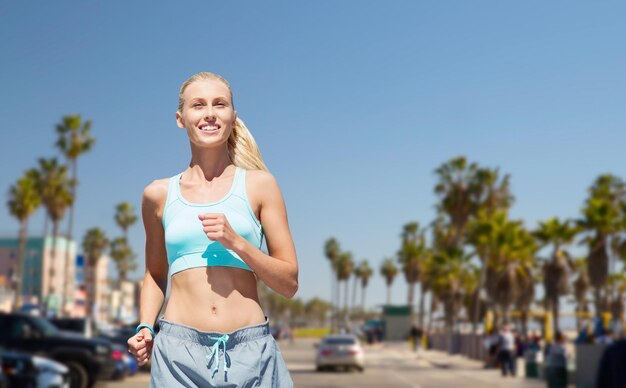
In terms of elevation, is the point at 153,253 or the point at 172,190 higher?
the point at 172,190

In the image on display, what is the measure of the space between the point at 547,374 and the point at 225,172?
26445 millimetres

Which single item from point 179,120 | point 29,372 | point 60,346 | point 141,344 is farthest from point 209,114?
point 60,346

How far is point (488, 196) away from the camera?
7619cm

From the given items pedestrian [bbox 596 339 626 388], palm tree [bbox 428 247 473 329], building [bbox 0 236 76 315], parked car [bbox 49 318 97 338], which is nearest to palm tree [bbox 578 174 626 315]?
palm tree [bbox 428 247 473 329]

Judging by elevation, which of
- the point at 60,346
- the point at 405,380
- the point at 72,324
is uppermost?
the point at 72,324

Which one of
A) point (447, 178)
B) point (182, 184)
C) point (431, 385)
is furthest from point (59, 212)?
point (182, 184)

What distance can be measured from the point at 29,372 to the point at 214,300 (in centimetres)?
1606

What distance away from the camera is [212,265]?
111 inches

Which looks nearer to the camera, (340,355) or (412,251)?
(340,355)

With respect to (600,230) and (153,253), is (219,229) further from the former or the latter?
(600,230)

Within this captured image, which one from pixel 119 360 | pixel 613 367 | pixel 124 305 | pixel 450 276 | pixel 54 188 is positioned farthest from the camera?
pixel 124 305

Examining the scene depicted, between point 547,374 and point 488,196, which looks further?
point 488,196

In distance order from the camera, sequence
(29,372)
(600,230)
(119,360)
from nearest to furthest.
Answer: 1. (29,372)
2. (119,360)
3. (600,230)

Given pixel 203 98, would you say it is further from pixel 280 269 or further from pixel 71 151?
pixel 71 151
